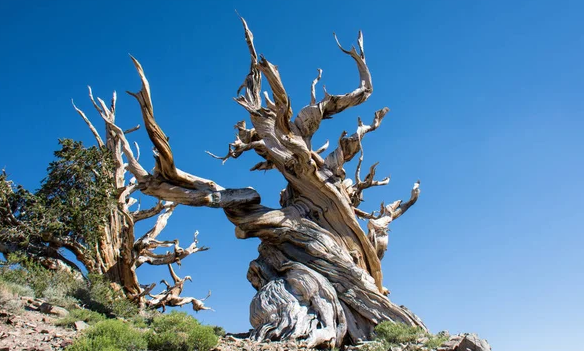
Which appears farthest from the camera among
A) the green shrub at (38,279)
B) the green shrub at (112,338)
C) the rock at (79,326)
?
the green shrub at (38,279)

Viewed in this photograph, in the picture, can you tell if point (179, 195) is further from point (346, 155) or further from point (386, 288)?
point (386, 288)

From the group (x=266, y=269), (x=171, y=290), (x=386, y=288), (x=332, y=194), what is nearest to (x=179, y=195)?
(x=266, y=269)

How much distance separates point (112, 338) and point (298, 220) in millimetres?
4052

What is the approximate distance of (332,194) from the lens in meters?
8.30

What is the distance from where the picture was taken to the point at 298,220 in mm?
8047

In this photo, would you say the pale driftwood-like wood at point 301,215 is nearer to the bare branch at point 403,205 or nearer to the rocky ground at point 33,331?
the bare branch at point 403,205

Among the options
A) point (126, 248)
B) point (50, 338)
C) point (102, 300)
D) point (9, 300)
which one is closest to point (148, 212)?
point (126, 248)

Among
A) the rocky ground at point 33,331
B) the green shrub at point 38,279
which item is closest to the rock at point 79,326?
the rocky ground at point 33,331

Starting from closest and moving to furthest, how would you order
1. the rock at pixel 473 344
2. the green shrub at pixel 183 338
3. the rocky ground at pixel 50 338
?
the rocky ground at pixel 50 338 → the green shrub at pixel 183 338 → the rock at pixel 473 344

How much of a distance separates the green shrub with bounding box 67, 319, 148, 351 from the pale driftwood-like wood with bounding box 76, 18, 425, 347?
2.07 meters

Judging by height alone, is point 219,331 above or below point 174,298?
below

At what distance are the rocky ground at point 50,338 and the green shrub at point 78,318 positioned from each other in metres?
0.10

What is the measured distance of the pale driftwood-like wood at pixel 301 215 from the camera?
687 cm

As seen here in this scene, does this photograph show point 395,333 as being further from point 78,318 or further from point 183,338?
point 78,318
